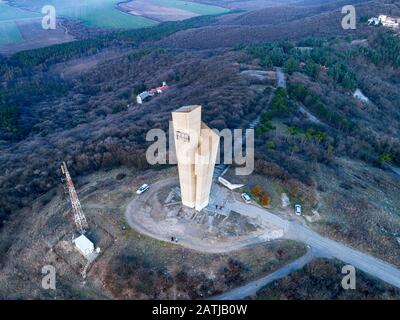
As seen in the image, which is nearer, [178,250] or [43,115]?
[178,250]

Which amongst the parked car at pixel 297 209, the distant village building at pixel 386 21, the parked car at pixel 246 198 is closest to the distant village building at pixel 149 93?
the parked car at pixel 246 198

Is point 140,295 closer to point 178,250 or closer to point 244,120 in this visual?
point 178,250

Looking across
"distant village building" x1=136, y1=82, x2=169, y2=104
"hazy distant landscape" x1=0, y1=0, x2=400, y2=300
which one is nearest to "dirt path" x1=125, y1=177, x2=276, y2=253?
"hazy distant landscape" x1=0, y1=0, x2=400, y2=300

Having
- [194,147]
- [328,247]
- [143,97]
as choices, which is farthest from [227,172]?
[143,97]

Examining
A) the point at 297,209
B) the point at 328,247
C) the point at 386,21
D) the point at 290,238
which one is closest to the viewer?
the point at 328,247

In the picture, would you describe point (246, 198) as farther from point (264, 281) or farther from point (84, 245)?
point (84, 245)

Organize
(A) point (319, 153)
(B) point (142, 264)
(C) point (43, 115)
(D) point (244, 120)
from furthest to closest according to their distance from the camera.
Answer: (C) point (43, 115), (D) point (244, 120), (A) point (319, 153), (B) point (142, 264)
